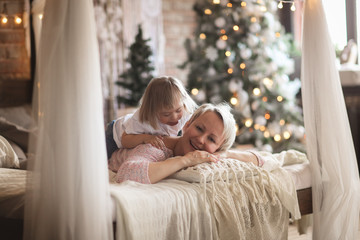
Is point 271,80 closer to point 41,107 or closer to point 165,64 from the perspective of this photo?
point 165,64

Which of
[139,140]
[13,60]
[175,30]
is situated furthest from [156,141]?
[175,30]

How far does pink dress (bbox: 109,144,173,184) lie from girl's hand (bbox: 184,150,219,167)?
0.18 metres

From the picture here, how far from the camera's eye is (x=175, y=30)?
Result: 6.59 meters

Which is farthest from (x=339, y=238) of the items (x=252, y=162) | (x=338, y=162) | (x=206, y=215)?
(x=206, y=215)

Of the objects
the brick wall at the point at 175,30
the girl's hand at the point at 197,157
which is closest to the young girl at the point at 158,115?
the girl's hand at the point at 197,157

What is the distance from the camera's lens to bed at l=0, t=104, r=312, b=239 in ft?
7.00

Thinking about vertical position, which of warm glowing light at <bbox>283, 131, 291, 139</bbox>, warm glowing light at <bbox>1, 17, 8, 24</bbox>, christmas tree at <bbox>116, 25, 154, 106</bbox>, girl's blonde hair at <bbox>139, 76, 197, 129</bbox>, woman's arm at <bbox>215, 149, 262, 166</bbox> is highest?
warm glowing light at <bbox>1, 17, 8, 24</bbox>

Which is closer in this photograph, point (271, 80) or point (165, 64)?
point (271, 80)

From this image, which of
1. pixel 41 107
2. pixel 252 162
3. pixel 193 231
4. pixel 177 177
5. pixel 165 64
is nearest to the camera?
pixel 41 107

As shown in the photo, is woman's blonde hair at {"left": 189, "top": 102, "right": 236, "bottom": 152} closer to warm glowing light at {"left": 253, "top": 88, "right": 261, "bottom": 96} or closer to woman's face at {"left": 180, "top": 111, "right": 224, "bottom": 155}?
woman's face at {"left": 180, "top": 111, "right": 224, "bottom": 155}

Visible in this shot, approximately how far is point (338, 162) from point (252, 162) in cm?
44

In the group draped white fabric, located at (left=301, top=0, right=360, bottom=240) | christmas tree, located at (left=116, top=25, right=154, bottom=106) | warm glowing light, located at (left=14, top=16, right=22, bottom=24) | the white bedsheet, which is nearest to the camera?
the white bedsheet

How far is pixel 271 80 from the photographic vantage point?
5547mm

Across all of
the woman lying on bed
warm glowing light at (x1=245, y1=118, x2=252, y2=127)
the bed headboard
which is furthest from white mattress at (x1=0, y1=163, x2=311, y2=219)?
warm glowing light at (x1=245, y1=118, x2=252, y2=127)
